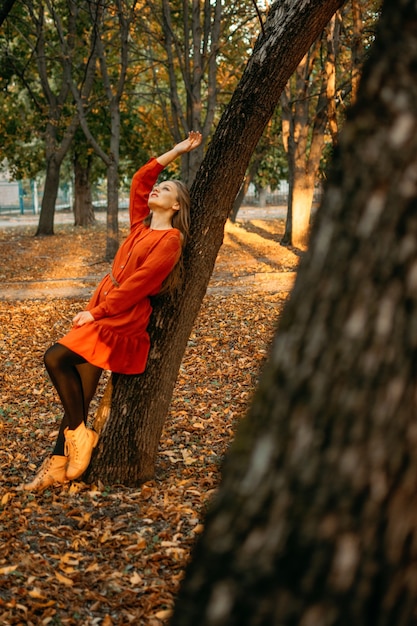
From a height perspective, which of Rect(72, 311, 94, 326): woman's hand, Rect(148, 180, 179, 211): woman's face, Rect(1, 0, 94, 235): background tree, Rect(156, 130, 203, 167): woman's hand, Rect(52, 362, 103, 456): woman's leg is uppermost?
Rect(1, 0, 94, 235): background tree

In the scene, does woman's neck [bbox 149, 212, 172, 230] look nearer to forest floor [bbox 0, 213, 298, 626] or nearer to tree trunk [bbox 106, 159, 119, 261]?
forest floor [bbox 0, 213, 298, 626]

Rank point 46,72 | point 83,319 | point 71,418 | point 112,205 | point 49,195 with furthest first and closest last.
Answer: point 49,195 < point 46,72 < point 112,205 < point 71,418 < point 83,319

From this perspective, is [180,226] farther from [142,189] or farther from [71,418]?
[71,418]

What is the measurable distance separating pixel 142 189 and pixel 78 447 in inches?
66.1

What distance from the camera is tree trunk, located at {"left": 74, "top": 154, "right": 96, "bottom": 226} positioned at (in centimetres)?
3056

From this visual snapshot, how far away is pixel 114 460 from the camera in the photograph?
4898 millimetres

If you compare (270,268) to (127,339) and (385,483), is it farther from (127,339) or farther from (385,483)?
(385,483)

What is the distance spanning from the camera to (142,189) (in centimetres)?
495

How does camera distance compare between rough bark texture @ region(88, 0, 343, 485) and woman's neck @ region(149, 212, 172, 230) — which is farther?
woman's neck @ region(149, 212, 172, 230)

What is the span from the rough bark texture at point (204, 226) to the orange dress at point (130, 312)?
12 cm

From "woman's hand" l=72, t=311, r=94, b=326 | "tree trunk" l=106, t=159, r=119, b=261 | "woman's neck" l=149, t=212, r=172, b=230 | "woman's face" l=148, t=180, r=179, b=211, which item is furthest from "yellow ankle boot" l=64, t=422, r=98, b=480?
"tree trunk" l=106, t=159, r=119, b=261

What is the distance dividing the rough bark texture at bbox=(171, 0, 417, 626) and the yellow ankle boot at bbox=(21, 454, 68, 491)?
10.7ft

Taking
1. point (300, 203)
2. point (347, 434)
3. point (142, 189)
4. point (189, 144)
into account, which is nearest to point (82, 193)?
point (300, 203)

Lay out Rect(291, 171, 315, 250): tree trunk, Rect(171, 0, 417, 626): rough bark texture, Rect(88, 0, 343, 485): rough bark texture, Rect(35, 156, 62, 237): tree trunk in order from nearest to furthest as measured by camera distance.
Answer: Rect(171, 0, 417, 626): rough bark texture → Rect(88, 0, 343, 485): rough bark texture → Rect(291, 171, 315, 250): tree trunk → Rect(35, 156, 62, 237): tree trunk
